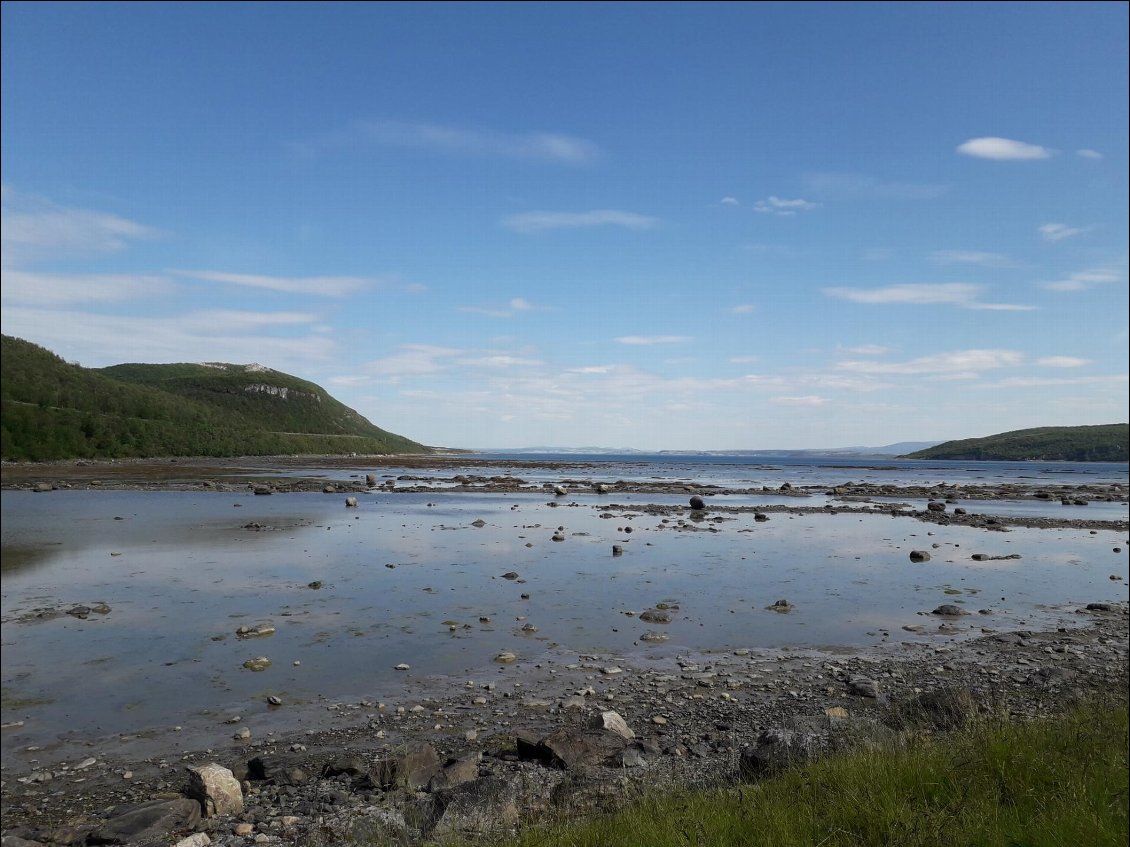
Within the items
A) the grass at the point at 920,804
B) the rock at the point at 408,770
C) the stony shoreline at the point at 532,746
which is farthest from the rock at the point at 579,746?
the grass at the point at 920,804

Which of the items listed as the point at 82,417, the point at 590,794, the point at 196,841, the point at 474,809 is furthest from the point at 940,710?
the point at 82,417

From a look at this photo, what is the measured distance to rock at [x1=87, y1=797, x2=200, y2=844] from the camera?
696 cm

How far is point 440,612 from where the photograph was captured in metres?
17.3

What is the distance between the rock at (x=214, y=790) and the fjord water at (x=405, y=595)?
2.75m

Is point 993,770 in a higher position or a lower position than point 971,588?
higher

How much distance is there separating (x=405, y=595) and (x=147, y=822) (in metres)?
12.1

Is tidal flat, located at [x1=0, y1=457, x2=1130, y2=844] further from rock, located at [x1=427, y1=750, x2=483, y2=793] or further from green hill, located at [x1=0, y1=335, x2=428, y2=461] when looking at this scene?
rock, located at [x1=427, y1=750, x2=483, y2=793]

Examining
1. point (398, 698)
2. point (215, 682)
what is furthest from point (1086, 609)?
point (215, 682)

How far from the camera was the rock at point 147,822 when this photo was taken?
6.96 m

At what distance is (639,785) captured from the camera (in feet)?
26.8

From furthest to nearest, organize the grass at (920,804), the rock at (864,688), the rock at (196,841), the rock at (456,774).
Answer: the rock at (864,688) → the rock at (456,774) → the rock at (196,841) → the grass at (920,804)

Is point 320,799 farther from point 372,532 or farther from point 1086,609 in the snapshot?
point 372,532

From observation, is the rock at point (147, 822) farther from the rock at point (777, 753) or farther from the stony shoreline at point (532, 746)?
the rock at point (777, 753)

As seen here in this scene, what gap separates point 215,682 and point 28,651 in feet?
13.0
